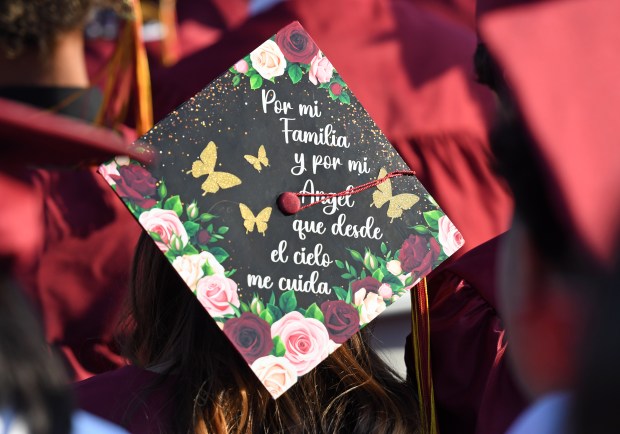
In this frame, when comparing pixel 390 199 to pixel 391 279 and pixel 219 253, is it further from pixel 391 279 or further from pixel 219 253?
pixel 219 253

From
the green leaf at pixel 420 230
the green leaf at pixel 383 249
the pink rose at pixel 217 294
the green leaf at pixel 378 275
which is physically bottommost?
the green leaf at pixel 378 275

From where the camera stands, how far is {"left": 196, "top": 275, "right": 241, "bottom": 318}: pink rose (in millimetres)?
1398

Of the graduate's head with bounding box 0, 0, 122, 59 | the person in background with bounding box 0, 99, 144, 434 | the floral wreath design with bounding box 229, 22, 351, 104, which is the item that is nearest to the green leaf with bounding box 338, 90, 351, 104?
the floral wreath design with bounding box 229, 22, 351, 104

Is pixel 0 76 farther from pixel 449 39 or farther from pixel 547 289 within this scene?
pixel 547 289

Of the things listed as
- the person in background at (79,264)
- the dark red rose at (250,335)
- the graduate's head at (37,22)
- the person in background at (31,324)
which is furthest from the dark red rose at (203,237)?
the graduate's head at (37,22)

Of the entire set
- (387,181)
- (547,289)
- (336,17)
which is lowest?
(547,289)

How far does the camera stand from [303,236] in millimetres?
1479

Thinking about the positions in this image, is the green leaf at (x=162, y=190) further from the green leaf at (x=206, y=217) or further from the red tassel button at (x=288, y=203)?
the red tassel button at (x=288, y=203)

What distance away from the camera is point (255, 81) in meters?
1.48

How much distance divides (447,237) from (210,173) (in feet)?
1.16

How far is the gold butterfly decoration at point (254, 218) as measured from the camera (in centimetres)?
145

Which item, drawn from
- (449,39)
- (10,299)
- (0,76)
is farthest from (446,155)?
(10,299)

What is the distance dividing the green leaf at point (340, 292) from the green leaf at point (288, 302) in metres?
0.06

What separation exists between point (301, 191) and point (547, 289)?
0.67 m
